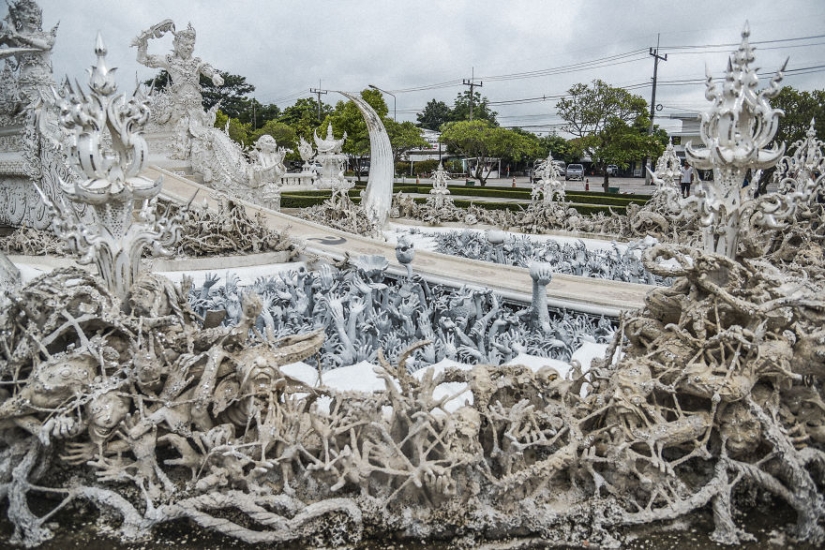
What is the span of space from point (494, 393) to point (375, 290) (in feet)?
12.3

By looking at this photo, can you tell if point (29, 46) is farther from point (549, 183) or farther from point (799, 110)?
point (799, 110)

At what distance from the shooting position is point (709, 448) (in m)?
4.21

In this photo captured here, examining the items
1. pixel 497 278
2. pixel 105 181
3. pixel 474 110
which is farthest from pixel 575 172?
pixel 105 181

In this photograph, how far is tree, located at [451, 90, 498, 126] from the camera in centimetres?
5422

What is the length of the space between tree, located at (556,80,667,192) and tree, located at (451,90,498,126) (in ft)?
75.9

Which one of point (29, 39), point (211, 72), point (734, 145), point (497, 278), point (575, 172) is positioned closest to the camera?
point (734, 145)

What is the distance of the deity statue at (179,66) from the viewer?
59.5 ft

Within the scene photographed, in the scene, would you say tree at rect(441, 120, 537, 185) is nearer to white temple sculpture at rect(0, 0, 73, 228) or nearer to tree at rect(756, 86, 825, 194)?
tree at rect(756, 86, 825, 194)

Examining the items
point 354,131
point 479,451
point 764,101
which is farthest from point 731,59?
point 354,131

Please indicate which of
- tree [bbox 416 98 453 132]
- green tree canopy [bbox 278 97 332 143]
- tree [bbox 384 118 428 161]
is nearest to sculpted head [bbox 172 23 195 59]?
tree [bbox 384 118 428 161]

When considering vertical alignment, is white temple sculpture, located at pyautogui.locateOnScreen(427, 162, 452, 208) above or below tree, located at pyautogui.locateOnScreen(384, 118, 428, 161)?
below

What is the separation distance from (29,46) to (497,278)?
447 inches

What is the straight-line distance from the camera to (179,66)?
18.1m

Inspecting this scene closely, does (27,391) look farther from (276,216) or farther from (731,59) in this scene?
(276,216)
